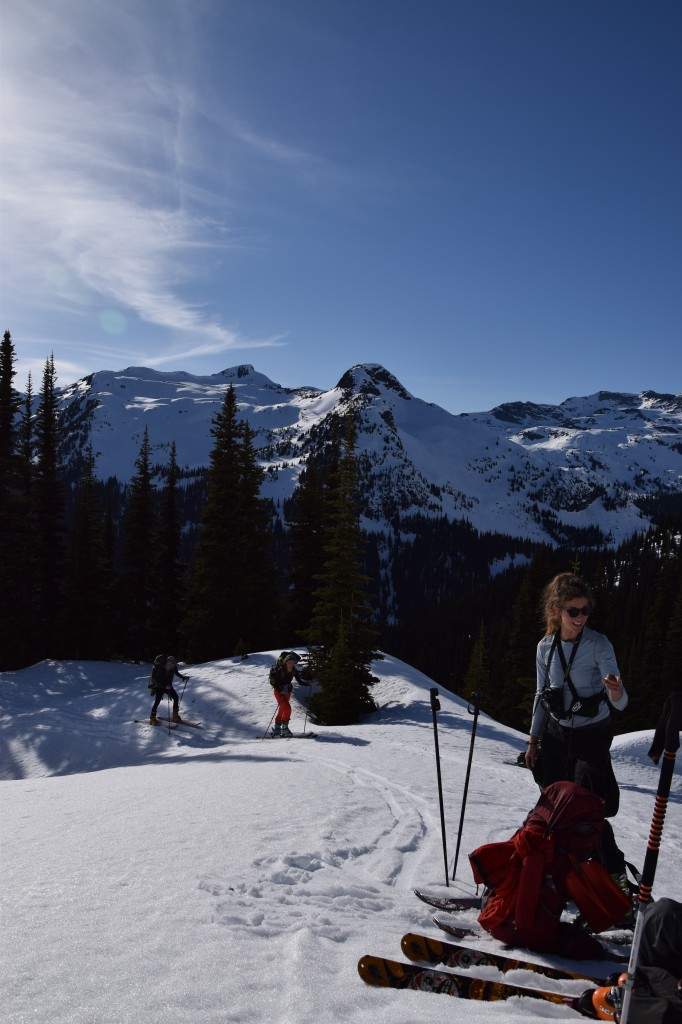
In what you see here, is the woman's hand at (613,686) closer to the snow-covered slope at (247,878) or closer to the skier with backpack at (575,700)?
the skier with backpack at (575,700)

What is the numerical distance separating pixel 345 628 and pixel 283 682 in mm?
4345

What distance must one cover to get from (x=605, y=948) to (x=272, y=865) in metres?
2.65

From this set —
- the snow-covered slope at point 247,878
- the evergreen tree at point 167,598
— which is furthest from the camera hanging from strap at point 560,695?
the evergreen tree at point 167,598

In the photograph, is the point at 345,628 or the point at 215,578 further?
the point at 215,578

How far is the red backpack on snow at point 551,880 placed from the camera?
394cm

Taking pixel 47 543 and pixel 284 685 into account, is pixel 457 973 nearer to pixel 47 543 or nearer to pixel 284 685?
pixel 284 685

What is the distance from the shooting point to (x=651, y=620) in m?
63.3

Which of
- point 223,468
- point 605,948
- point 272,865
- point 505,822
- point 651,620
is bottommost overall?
point 651,620

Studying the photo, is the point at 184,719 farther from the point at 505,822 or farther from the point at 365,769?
the point at 505,822

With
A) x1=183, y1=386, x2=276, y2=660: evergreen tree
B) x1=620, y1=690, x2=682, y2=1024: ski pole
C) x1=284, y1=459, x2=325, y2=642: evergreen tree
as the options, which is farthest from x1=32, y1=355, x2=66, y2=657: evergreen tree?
x1=620, y1=690, x2=682, y2=1024: ski pole

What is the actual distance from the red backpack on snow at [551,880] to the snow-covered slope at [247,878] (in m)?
0.15

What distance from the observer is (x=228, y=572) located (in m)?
31.6

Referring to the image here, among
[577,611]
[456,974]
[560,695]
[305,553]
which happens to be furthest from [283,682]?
[305,553]

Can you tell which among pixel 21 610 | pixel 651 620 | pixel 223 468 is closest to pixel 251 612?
pixel 223 468
